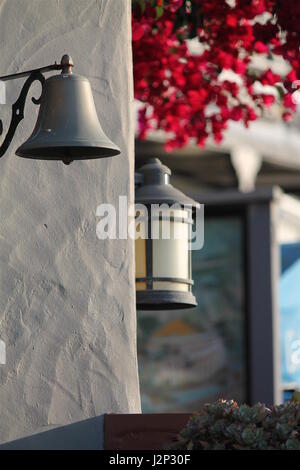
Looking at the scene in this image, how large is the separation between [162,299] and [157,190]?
0.78 m

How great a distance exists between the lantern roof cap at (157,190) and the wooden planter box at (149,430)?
86.4 inches

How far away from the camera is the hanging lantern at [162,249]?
796 cm

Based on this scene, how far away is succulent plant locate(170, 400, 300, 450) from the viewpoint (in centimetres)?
551

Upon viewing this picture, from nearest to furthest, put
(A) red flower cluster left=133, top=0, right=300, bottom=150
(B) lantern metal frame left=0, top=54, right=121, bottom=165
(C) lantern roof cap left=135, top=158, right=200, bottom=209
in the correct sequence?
(B) lantern metal frame left=0, top=54, right=121, bottom=165
(C) lantern roof cap left=135, top=158, right=200, bottom=209
(A) red flower cluster left=133, top=0, right=300, bottom=150

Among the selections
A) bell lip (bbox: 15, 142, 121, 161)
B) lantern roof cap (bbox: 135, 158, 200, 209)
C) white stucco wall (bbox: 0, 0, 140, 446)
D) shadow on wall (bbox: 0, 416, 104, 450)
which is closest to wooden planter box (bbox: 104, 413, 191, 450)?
shadow on wall (bbox: 0, 416, 104, 450)

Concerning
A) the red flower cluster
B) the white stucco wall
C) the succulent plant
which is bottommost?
the succulent plant

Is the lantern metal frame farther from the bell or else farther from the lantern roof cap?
the lantern roof cap

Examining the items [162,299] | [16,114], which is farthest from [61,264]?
[162,299]

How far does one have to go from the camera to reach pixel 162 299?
7.86 meters

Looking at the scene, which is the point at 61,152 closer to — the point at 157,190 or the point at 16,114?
the point at 16,114

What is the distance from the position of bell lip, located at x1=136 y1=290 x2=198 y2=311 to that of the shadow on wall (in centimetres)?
161

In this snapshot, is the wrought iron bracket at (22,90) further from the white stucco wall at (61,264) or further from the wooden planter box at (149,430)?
the wooden planter box at (149,430)

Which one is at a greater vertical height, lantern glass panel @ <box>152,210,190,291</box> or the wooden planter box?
lantern glass panel @ <box>152,210,190,291</box>

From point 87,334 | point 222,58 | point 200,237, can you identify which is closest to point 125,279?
point 87,334
